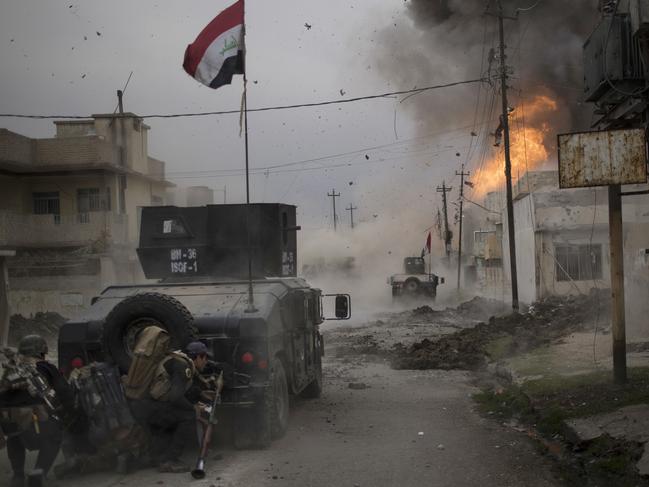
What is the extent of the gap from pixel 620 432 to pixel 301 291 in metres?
4.21

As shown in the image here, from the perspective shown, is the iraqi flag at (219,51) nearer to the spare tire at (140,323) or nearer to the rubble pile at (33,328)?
the spare tire at (140,323)

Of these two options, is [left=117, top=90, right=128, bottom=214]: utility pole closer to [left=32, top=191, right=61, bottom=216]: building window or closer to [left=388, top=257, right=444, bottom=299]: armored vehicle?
[left=32, top=191, right=61, bottom=216]: building window

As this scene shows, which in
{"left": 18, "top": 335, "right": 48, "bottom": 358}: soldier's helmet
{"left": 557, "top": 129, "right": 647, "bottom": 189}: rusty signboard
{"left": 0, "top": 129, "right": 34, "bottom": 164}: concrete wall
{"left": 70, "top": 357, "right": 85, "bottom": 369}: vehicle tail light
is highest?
{"left": 0, "top": 129, "right": 34, "bottom": 164}: concrete wall

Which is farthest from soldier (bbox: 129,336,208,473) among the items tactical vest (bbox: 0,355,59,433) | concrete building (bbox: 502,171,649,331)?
concrete building (bbox: 502,171,649,331)

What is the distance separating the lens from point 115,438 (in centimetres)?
651

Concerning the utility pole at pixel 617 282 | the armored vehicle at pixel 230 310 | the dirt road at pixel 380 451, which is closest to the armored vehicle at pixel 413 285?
the dirt road at pixel 380 451

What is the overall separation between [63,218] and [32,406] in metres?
22.0

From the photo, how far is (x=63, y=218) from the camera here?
26656 mm

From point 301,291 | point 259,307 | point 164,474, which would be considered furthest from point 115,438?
point 301,291

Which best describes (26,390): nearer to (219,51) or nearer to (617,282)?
(219,51)

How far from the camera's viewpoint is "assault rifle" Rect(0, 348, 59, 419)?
19.2 feet

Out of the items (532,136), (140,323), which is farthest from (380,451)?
(532,136)

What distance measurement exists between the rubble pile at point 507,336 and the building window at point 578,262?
2335 millimetres

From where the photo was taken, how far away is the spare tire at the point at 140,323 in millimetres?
7039
